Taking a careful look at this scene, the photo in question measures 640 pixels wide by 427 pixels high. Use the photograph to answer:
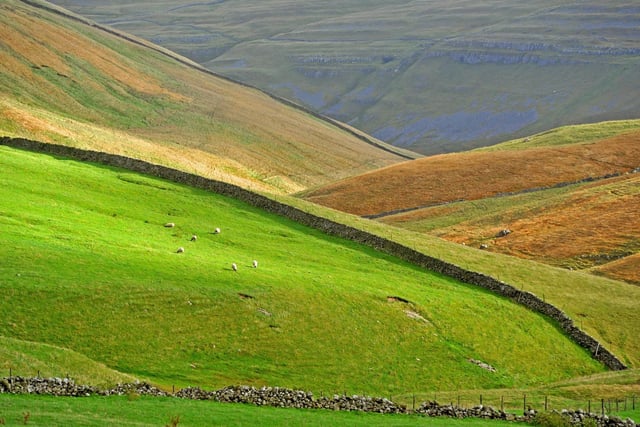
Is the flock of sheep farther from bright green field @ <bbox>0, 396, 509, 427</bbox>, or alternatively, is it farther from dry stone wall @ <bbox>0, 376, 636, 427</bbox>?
bright green field @ <bbox>0, 396, 509, 427</bbox>

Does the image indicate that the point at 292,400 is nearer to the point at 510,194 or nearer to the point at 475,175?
the point at 510,194

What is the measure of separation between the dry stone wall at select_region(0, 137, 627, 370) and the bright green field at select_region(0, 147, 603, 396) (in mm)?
1167

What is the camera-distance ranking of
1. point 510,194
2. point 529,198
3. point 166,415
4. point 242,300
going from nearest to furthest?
point 166,415, point 242,300, point 529,198, point 510,194

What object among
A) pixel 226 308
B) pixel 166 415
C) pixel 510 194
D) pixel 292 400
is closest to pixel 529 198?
pixel 510 194

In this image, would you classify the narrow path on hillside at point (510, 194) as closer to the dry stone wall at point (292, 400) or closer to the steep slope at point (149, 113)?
the steep slope at point (149, 113)

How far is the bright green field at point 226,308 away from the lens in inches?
1544

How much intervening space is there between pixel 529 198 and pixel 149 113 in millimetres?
57698

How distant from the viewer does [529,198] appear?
335 ft

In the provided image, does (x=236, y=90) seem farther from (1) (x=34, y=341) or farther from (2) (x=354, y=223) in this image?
(1) (x=34, y=341)

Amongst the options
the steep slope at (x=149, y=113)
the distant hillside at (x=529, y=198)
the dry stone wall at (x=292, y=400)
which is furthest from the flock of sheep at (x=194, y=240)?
the distant hillside at (x=529, y=198)

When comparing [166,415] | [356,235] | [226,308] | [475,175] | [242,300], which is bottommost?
[166,415]

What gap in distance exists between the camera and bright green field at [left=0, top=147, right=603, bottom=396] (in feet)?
129

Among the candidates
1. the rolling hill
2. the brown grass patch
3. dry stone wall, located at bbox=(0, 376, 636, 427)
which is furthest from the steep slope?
dry stone wall, located at bbox=(0, 376, 636, 427)

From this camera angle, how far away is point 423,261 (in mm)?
60844
